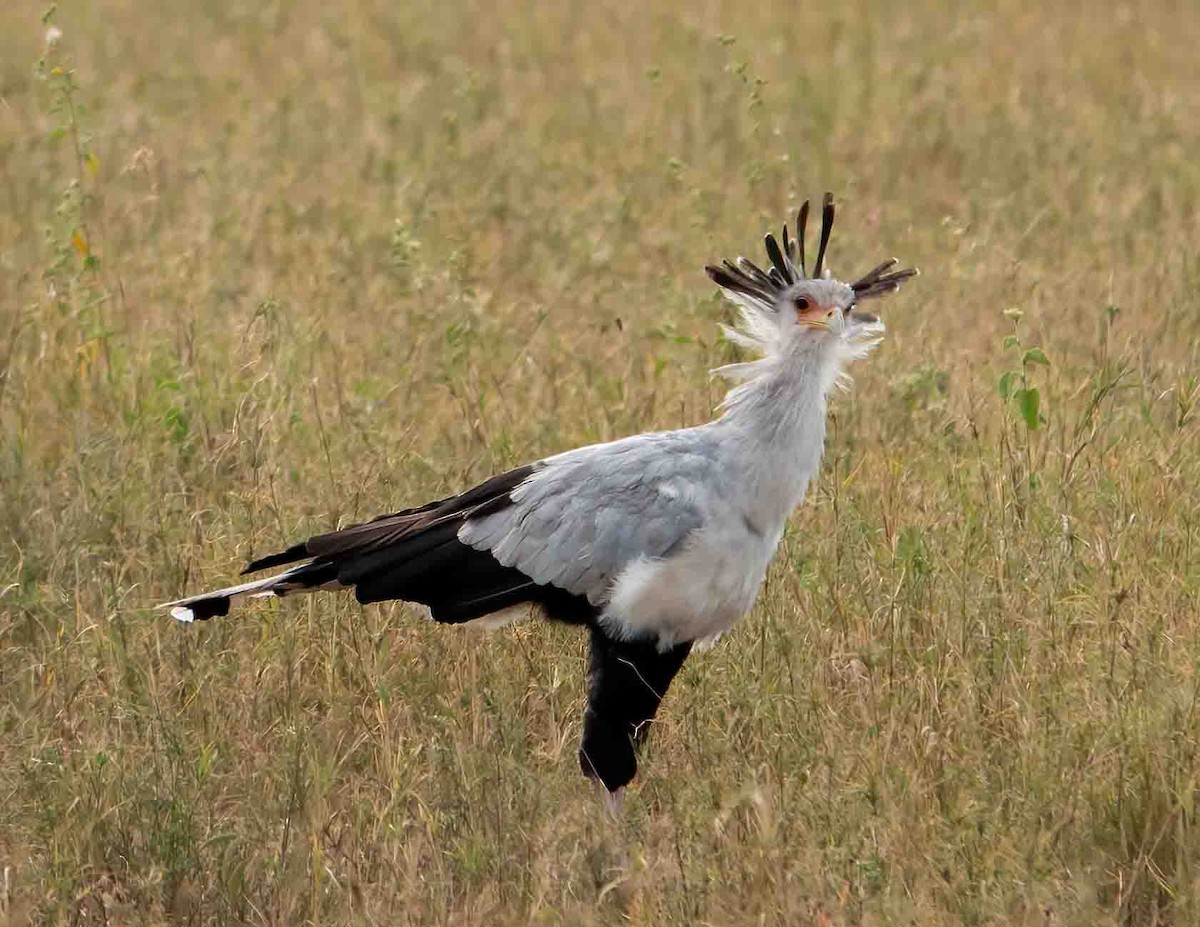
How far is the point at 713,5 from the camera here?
12344mm

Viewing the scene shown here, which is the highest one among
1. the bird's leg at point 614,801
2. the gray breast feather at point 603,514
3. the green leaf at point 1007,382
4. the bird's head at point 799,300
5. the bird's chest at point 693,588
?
the bird's head at point 799,300

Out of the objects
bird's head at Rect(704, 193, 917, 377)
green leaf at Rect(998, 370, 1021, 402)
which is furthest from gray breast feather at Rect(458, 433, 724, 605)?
green leaf at Rect(998, 370, 1021, 402)

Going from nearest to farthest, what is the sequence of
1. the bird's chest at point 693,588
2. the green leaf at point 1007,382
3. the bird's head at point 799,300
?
the bird's chest at point 693,588 → the bird's head at point 799,300 → the green leaf at point 1007,382

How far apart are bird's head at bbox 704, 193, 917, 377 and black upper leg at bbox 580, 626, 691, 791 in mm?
731

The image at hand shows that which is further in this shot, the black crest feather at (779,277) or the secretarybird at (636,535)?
the black crest feather at (779,277)

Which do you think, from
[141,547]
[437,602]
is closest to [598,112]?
[141,547]

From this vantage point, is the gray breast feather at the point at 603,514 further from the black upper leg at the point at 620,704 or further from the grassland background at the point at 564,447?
the grassland background at the point at 564,447

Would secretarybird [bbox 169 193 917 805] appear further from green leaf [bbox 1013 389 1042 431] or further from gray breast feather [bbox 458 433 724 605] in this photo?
green leaf [bbox 1013 389 1042 431]

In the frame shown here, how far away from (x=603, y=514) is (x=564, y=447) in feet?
5.23

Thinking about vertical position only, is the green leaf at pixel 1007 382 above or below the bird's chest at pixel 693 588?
above

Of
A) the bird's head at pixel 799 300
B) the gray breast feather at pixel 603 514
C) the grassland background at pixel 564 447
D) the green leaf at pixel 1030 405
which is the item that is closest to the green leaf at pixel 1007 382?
the green leaf at pixel 1030 405

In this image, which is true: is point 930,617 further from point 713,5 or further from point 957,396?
point 713,5

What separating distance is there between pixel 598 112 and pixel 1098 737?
21.2ft

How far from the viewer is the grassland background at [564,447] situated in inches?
152
